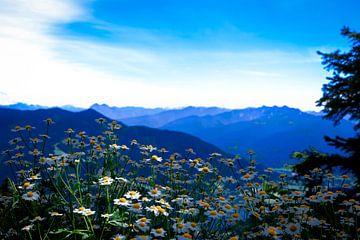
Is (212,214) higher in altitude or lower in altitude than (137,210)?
lower

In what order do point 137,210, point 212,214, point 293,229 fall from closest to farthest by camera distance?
point 137,210, point 293,229, point 212,214

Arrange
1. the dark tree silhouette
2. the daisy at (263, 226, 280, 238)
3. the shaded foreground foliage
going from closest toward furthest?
the daisy at (263, 226, 280, 238)
the shaded foreground foliage
the dark tree silhouette

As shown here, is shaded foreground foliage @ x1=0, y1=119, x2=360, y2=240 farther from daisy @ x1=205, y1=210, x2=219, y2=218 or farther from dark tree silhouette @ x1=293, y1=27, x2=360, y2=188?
dark tree silhouette @ x1=293, y1=27, x2=360, y2=188

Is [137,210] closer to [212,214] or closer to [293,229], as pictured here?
[212,214]

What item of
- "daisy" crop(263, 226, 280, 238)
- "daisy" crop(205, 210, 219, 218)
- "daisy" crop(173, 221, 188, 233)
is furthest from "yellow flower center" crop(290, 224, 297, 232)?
"daisy" crop(173, 221, 188, 233)

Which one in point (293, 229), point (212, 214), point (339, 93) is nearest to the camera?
point (293, 229)

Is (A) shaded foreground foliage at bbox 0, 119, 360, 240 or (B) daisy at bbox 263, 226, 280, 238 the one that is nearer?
(B) daisy at bbox 263, 226, 280, 238

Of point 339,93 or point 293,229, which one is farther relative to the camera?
point 339,93

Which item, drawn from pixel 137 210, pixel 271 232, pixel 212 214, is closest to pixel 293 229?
pixel 271 232

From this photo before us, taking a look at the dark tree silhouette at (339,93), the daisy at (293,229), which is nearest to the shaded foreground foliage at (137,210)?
the daisy at (293,229)

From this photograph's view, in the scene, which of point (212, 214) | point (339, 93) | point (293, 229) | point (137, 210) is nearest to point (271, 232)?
point (293, 229)

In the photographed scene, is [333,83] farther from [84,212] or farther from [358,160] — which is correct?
[84,212]

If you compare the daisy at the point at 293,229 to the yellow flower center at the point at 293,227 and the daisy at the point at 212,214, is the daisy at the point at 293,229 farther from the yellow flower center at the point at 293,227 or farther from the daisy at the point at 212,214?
the daisy at the point at 212,214

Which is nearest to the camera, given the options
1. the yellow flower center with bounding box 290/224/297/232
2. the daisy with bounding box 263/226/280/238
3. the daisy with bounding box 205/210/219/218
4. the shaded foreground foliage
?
the daisy with bounding box 263/226/280/238
